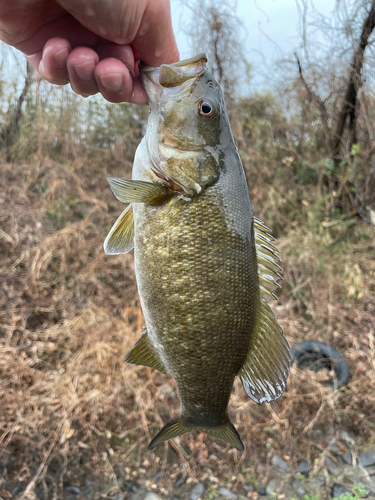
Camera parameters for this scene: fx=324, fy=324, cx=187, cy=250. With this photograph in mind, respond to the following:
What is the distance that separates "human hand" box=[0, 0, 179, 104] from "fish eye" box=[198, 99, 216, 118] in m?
0.59

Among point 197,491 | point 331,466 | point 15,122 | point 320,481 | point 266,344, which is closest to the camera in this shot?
point 266,344

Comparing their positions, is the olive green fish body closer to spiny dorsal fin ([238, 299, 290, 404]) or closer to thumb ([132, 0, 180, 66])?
spiny dorsal fin ([238, 299, 290, 404])

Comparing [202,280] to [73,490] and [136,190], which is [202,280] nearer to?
[136,190]

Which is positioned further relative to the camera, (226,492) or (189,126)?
(226,492)

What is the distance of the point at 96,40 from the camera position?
5.88ft

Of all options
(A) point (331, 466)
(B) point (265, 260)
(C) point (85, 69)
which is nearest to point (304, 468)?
(A) point (331, 466)

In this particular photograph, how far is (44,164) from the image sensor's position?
5.72 m

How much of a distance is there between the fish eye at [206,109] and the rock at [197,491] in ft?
10.9

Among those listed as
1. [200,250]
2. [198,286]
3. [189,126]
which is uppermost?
[189,126]

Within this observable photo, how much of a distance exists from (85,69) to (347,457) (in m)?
4.15

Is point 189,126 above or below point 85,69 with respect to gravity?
below

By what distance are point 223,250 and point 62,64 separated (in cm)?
132

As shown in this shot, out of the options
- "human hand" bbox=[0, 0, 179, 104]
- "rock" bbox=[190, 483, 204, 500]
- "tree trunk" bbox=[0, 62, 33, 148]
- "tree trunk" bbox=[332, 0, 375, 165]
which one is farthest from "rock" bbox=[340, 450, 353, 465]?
"tree trunk" bbox=[0, 62, 33, 148]

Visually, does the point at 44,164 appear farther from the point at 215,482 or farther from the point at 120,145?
the point at 215,482
